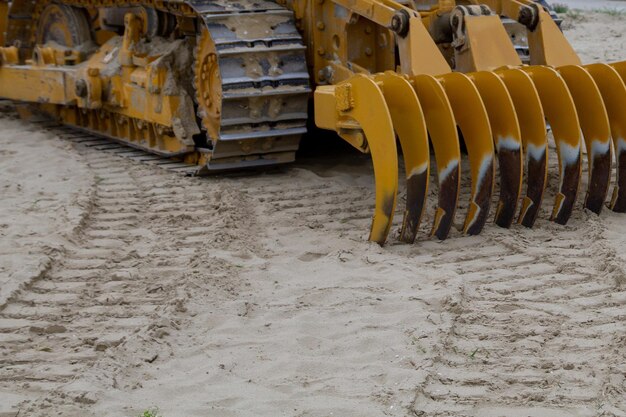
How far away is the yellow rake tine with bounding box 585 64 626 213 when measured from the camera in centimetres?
603

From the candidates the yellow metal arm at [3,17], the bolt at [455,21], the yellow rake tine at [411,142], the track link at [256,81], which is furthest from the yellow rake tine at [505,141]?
the yellow metal arm at [3,17]

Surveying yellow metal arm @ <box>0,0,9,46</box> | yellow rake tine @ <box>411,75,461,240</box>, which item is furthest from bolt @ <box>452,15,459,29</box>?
yellow metal arm @ <box>0,0,9,46</box>

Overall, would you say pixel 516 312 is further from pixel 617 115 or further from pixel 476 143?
pixel 617 115

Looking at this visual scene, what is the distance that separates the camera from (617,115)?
6.07m

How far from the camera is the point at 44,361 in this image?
164 inches

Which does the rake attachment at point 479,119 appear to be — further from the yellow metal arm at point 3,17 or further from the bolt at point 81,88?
the yellow metal arm at point 3,17

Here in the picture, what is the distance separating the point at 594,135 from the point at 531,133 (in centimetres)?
40

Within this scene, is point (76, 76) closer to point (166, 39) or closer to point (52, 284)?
point (166, 39)

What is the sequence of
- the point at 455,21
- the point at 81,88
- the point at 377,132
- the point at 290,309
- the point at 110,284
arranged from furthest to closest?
the point at 81,88 < the point at 455,21 < the point at 377,132 < the point at 110,284 < the point at 290,309

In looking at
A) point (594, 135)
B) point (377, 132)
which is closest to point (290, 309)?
point (377, 132)

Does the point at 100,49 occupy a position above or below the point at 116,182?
above

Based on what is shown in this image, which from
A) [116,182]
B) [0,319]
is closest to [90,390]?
[0,319]

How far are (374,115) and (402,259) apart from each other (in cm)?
75

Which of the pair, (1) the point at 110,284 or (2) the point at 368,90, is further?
(2) the point at 368,90
